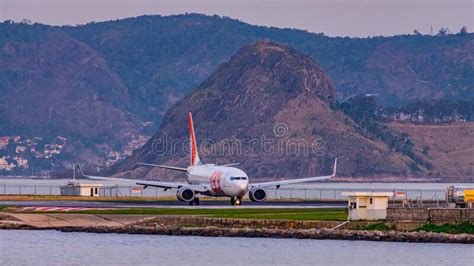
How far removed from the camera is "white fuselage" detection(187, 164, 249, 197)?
124438mm

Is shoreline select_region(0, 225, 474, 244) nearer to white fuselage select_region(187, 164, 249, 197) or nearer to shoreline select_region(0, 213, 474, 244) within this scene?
shoreline select_region(0, 213, 474, 244)

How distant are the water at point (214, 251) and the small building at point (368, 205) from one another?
531cm

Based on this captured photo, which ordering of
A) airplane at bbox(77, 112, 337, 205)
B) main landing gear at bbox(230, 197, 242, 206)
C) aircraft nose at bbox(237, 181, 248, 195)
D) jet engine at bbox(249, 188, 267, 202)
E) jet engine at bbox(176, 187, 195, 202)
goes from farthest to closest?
1. jet engine at bbox(249, 188, 267, 202)
2. jet engine at bbox(176, 187, 195, 202)
3. main landing gear at bbox(230, 197, 242, 206)
4. airplane at bbox(77, 112, 337, 205)
5. aircraft nose at bbox(237, 181, 248, 195)

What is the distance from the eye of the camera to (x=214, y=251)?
3447 inches

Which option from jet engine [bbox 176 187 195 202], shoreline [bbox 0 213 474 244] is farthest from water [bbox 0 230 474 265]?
jet engine [bbox 176 187 195 202]

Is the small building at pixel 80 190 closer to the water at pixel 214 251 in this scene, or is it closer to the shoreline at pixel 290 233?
the shoreline at pixel 290 233

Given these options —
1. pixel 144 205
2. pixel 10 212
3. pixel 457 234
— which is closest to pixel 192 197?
pixel 144 205

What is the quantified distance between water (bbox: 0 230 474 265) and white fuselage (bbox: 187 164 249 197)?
2765cm

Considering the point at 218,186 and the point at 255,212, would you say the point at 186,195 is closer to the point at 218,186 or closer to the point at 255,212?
the point at 218,186

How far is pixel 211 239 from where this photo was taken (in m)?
95.5

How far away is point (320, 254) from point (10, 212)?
34861 mm

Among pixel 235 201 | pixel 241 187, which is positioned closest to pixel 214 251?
pixel 241 187

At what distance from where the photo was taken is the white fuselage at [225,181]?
124 metres

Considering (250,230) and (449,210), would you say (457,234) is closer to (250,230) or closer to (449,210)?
(449,210)
